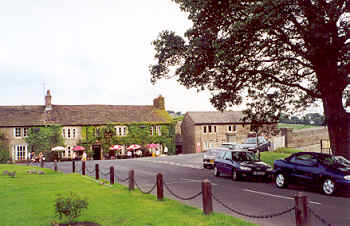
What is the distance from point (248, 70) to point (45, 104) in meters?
44.8

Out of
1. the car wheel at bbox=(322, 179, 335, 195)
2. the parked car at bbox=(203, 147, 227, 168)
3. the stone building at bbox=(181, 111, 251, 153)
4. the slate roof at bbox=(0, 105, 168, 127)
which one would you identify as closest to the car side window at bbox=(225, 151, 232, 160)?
the parked car at bbox=(203, 147, 227, 168)

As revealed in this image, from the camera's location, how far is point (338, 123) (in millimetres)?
17672

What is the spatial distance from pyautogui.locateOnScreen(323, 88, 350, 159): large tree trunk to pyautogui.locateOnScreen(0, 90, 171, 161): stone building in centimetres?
4254

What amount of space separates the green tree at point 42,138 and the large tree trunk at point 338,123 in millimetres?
42782

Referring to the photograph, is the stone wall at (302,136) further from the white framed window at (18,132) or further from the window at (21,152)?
the white framed window at (18,132)

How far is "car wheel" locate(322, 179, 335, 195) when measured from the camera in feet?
44.2

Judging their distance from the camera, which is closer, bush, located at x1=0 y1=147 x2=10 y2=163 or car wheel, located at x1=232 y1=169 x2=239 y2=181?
car wheel, located at x1=232 y1=169 x2=239 y2=181

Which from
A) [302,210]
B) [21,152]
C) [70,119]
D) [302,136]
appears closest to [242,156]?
[302,210]

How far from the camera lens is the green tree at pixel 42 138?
167ft

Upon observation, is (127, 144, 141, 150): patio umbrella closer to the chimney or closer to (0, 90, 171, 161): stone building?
(0, 90, 171, 161): stone building

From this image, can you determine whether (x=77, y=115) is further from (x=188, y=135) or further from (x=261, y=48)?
(x=261, y=48)

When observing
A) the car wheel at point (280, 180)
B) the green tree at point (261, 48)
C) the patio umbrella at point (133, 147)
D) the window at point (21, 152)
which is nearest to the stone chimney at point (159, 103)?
the patio umbrella at point (133, 147)

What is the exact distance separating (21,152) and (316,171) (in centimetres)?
4653

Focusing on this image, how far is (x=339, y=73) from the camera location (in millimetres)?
16656
